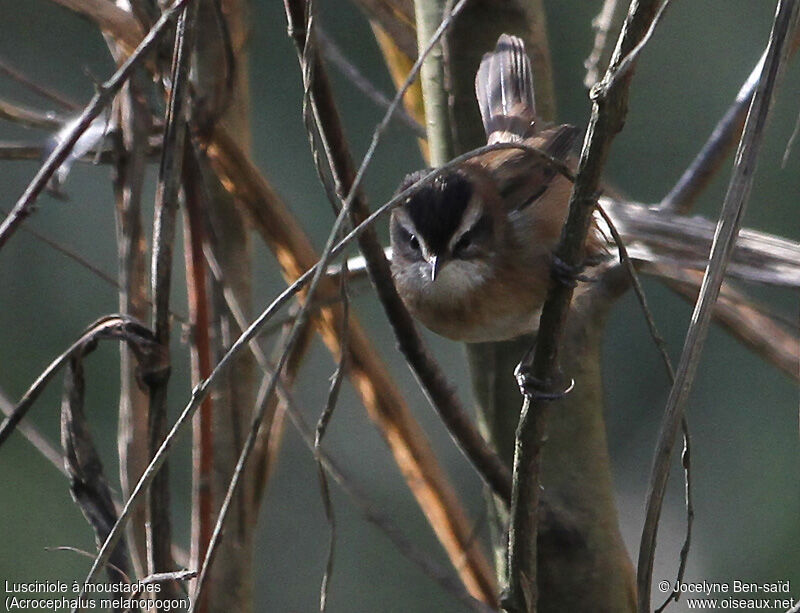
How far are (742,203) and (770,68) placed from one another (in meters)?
0.16

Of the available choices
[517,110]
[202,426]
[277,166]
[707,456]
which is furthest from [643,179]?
[202,426]

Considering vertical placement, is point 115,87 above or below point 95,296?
below

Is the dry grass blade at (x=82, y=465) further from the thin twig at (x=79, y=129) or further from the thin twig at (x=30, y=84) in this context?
the thin twig at (x=30, y=84)

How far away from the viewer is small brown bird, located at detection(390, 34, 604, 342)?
2758 millimetres

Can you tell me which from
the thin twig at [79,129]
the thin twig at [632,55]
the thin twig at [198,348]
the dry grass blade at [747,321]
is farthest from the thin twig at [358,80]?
the thin twig at [632,55]

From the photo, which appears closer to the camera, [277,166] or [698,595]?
[698,595]

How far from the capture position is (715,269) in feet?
4.35

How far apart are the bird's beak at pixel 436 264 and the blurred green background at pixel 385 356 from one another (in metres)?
3.07

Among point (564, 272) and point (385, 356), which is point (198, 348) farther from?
point (385, 356)

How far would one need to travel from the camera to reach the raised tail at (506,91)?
2.53 m

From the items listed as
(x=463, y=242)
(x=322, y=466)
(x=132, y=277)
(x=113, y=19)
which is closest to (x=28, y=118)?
(x=113, y=19)

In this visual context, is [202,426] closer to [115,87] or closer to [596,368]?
[115,87]

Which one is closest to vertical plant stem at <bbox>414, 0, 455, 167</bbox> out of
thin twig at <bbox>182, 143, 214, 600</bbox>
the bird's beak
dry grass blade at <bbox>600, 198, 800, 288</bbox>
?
the bird's beak

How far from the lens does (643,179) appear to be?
6.79 metres
